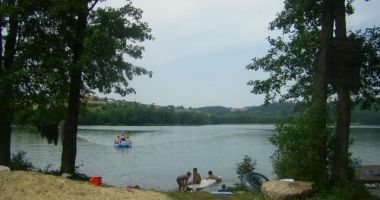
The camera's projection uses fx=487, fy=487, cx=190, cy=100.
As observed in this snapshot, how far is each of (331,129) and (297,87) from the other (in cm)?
421

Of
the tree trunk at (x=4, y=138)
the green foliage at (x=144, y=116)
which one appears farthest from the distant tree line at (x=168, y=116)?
the tree trunk at (x=4, y=138)

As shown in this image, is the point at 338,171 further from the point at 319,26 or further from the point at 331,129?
the point at 319,26

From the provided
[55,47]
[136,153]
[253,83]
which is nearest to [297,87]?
[253,83]

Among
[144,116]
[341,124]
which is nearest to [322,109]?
[341,124]

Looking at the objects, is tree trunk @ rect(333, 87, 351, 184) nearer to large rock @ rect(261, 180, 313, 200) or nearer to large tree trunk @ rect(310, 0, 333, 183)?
large tree trunk @ rect(310, 0, 333, 183)

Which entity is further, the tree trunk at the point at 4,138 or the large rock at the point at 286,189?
the tree trunk at the point at 4,138

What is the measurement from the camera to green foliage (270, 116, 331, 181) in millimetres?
12609

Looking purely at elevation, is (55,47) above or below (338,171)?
above

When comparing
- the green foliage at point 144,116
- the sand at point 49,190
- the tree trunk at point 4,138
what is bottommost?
the sand at point 49,190

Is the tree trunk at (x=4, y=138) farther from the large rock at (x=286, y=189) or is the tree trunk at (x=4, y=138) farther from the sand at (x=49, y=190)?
the large rock at (x=286, y=189)

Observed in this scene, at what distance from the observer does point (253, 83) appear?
17047 millimetres

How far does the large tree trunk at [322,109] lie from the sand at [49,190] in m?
4.10

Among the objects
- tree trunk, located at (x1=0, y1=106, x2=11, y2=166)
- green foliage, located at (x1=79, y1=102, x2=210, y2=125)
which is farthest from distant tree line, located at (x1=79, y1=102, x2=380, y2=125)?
tree trunk, located at (x1=0, y1=106, x2=11, y2=166)

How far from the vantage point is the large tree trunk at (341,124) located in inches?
502
